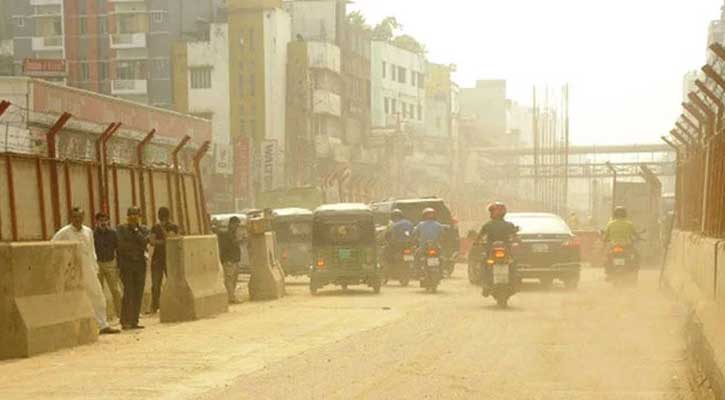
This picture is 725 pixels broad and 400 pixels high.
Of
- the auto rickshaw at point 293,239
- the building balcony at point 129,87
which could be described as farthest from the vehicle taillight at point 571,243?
the building balcony at point 129,87

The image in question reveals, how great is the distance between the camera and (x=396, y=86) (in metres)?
113

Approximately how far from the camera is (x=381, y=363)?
43.1 ft

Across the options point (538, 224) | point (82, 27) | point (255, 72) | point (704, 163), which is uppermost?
point (82, 27)

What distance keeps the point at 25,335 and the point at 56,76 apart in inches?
2401

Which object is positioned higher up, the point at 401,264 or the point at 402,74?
the point at 402,74

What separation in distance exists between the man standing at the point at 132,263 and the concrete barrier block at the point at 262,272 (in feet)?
23.6

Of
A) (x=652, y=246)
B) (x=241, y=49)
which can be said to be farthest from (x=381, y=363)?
(x=241, y=49)

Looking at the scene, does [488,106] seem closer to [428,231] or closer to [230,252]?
[428,231]

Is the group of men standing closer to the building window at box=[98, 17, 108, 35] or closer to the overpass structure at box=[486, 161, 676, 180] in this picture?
the building window at box=[98, 17, 108, 35]

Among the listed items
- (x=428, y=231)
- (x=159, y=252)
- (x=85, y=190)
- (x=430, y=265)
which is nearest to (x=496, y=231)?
(x=430, y=265)

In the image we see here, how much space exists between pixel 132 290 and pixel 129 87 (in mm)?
62853

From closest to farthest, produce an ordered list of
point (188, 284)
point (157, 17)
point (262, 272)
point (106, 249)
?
point (106, 249) < point (188, 284) < point (262, 272) < point (157, 17)

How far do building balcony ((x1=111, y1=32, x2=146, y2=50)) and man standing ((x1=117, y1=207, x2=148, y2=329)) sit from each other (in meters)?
63.5

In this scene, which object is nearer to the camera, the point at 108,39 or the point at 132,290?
the point at 132,290
